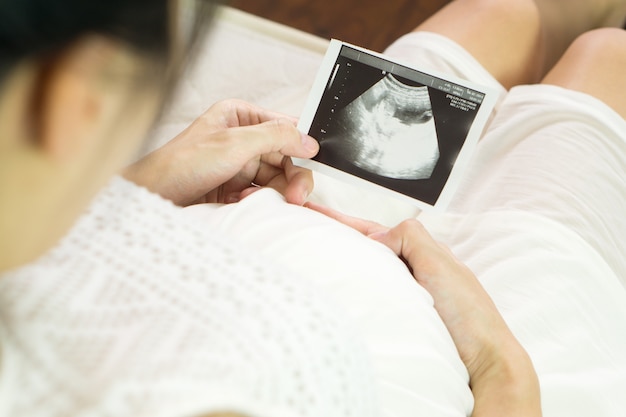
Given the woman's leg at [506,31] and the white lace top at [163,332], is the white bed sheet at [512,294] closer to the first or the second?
the white lace top at [163,332]

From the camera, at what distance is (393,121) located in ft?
3.37

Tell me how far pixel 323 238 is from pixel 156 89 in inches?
13.8

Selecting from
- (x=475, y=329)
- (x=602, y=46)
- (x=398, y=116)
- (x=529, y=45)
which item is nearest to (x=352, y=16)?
(x=529, y=45)

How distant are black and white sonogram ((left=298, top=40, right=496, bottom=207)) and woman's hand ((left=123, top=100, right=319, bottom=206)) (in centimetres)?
7

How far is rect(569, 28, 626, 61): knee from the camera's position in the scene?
Result: 1.20 m

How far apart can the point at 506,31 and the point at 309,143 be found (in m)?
0.55

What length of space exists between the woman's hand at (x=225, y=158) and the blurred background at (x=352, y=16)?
3.27 feet

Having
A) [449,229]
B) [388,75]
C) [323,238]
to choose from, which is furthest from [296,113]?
[323,238]

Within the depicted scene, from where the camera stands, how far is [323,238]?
709 millimetres

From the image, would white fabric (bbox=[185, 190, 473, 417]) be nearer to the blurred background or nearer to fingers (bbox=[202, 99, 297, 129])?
fingers (bbox=[202, 99, 297, 129])

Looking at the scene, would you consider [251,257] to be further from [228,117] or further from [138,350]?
[228,117]

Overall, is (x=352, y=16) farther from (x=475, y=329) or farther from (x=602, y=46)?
(x=475, y=329)

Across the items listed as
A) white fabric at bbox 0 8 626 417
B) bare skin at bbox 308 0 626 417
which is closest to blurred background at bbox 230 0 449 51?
white fabric at bbox 0 8 626 417

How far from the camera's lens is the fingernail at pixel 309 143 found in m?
0.96
